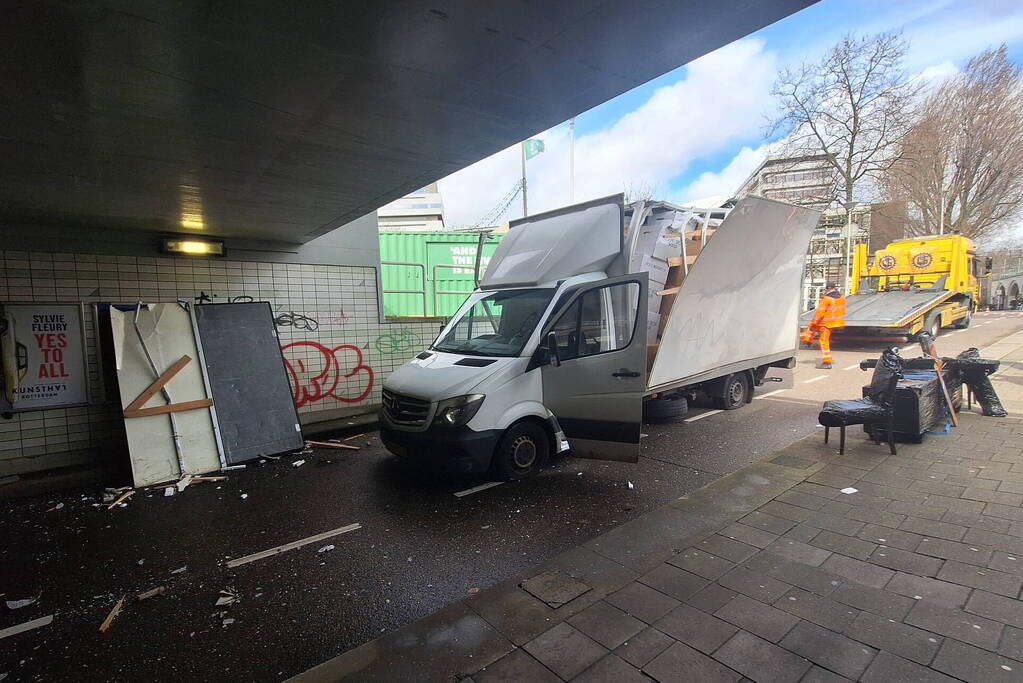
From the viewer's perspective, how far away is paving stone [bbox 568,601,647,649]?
97.6 inches

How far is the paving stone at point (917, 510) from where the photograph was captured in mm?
3647

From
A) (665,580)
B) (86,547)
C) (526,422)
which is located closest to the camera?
(665,580)

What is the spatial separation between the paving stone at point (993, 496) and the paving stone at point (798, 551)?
179 cm

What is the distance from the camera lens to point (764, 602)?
107 inches

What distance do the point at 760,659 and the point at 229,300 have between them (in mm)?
7461

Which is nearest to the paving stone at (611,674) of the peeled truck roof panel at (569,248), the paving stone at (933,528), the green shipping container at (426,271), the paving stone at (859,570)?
the paving stone at (859,570)

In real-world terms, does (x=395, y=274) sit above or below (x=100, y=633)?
above

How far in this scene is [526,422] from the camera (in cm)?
493

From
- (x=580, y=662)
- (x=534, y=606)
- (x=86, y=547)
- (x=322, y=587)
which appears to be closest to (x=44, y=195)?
(x=86, y=547)

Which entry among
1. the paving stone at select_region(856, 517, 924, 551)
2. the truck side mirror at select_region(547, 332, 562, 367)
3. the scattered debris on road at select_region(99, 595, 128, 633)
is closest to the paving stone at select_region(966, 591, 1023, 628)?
Result: the paving stone at select_region(856, 517, 924, 551)

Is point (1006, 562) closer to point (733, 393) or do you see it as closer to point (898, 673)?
point (898, 673)

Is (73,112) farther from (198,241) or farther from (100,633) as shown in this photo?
(198,241)

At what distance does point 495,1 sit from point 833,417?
5.14m

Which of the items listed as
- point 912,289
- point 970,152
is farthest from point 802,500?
point 970,152
